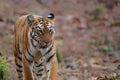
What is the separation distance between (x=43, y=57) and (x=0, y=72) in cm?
119

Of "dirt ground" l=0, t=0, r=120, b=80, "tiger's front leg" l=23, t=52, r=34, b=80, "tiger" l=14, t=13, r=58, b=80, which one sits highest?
"tiger" l=14, t=13, r=58, b=80

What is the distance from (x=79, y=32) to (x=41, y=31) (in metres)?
7.55

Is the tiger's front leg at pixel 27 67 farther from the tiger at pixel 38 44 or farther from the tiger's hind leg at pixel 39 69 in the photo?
the tiger's hind leg at pixel 39 69

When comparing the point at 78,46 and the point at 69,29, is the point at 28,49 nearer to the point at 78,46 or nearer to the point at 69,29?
the point at 78,46

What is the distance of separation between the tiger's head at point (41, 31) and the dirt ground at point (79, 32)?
199 centimetres

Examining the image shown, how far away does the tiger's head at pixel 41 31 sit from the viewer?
7131 millimetres

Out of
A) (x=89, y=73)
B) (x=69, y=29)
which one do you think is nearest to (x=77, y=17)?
(x=69, y=29)

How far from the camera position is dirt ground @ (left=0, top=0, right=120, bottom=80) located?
10750mm

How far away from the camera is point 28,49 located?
24.8 feet

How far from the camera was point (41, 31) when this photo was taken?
7227mm

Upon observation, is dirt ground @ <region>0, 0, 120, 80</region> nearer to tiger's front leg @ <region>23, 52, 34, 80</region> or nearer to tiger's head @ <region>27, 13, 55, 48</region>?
tiger's front leg @ <region>23, 52, 34, 80</region>

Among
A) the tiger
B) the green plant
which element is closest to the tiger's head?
the tiger

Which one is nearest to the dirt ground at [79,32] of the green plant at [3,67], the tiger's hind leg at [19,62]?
the green plant at [3,67]

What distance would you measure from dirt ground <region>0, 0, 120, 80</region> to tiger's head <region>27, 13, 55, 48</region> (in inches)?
78.3
